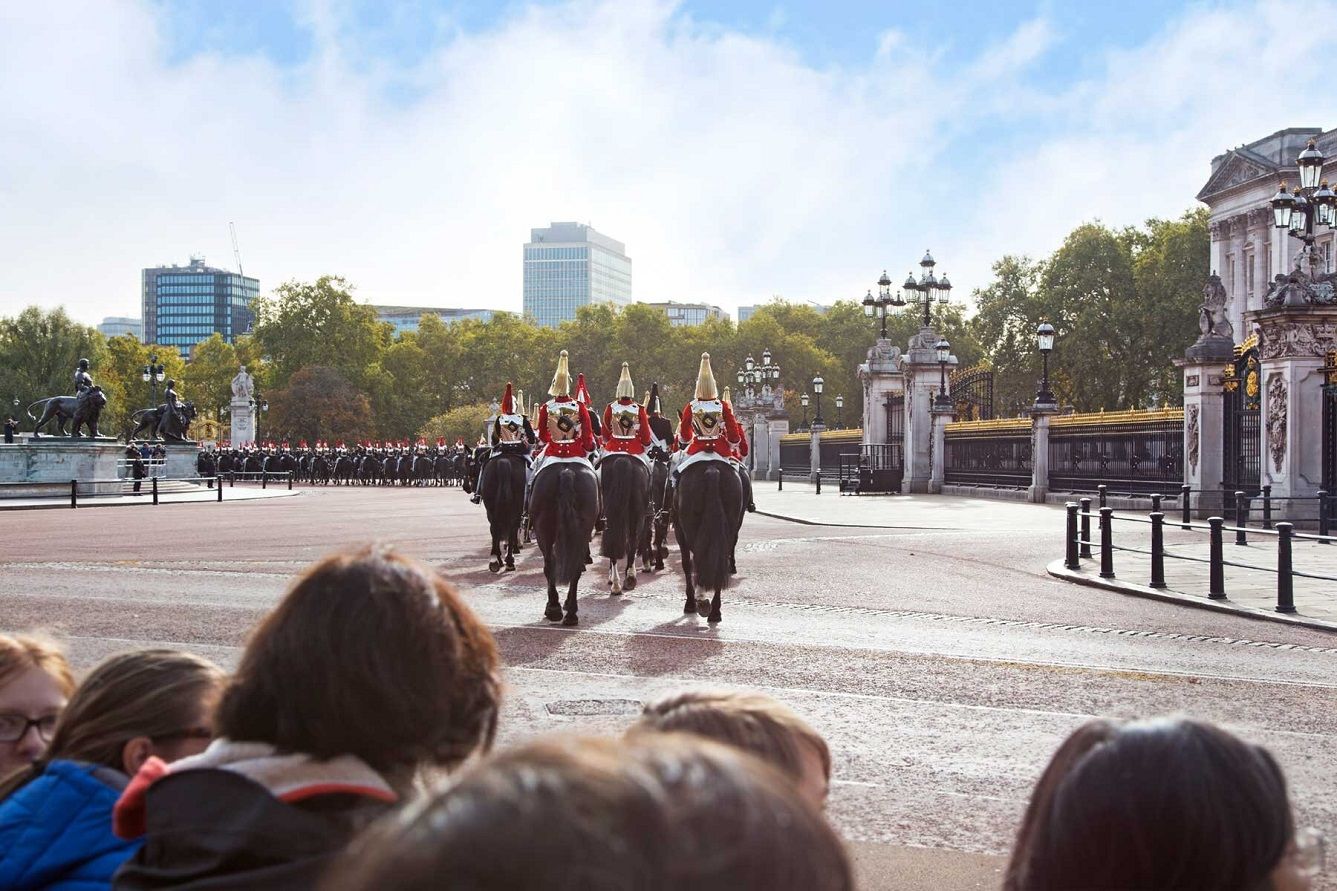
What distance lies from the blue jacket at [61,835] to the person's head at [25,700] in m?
0.56

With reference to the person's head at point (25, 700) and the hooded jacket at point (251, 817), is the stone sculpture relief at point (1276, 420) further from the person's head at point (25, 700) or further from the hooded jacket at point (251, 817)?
the hooded jacket at point (251, 817)

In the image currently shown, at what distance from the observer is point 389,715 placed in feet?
7.39

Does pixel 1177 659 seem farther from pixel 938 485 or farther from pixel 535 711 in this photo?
pixel 938 485

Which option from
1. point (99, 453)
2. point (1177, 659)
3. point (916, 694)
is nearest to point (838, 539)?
point (1177, 659)

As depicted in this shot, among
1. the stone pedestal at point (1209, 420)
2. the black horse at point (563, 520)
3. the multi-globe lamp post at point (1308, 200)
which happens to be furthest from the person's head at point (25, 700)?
the stone pedestal at point (1209, 420)

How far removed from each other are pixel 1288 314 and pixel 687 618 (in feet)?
50.7

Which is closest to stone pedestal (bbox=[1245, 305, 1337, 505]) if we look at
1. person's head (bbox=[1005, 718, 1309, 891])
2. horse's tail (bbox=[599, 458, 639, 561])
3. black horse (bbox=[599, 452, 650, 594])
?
black horse (bbox=[599, 452, 650, 594])

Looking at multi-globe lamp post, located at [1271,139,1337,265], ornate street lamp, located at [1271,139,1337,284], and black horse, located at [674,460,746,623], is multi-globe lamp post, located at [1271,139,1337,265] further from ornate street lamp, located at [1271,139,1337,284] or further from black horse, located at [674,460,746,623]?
black horse, located at [674,460,746,623]

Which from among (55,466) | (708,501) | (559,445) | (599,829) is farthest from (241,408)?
(599,829)

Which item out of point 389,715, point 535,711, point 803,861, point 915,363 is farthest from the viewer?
point 915,363

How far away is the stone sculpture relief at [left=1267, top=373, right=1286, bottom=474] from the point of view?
23.7 metres

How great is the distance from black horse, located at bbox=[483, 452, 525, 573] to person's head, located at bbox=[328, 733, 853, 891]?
653 inches

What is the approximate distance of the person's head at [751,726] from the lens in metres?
2.30

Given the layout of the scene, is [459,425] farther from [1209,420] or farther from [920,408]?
[1209,420]
